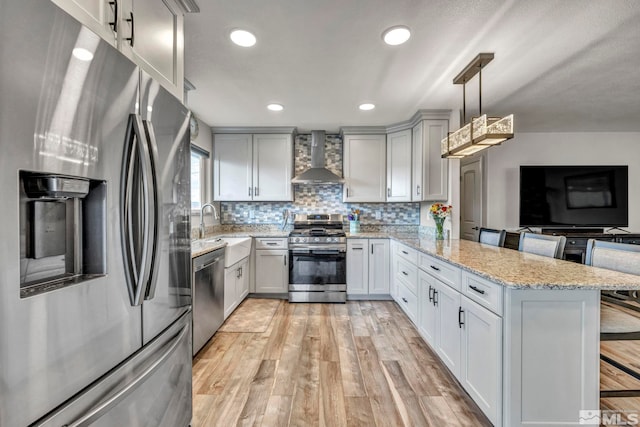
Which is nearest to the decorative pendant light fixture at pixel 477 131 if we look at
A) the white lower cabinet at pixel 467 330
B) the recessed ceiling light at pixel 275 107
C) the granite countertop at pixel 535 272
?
the granite countertop at pixel 535 272

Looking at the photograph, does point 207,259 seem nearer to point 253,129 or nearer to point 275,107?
point 275,107

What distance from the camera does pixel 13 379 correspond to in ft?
1.98

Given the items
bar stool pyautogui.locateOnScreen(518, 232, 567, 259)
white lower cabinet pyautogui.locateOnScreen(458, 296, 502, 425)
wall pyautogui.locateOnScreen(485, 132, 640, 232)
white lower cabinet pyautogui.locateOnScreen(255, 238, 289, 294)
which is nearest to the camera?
white lower cabinet pyautogui.locateOnScreen(458, 296, 502, 425)

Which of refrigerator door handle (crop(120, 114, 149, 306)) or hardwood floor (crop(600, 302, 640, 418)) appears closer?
refrigerator door handle (crop(120, 114, 149, 306))

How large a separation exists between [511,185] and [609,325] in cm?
331

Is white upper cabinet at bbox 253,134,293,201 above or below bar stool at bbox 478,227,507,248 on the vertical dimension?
above

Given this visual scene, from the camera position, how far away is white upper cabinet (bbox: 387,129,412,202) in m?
3.74

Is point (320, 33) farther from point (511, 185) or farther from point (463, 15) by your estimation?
point (511, 185)

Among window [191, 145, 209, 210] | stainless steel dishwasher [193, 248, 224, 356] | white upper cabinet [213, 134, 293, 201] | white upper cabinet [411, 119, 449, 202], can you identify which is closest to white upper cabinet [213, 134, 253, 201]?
white upper cabinet [213, 134, 293, 201]

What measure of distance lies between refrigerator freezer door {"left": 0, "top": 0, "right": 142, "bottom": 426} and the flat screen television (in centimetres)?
496

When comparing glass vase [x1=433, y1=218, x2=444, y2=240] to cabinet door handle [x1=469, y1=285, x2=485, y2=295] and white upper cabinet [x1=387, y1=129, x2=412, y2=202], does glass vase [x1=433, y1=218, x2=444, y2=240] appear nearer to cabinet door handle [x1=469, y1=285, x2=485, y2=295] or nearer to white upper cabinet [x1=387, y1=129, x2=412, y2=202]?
white upper cabinet [x1=387, y1=129, x2=412, y2=202]

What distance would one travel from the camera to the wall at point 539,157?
14.3ft

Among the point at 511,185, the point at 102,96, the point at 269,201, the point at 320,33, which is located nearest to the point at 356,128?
the point at 269,201

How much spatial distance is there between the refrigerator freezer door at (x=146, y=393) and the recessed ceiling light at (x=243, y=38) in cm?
173
